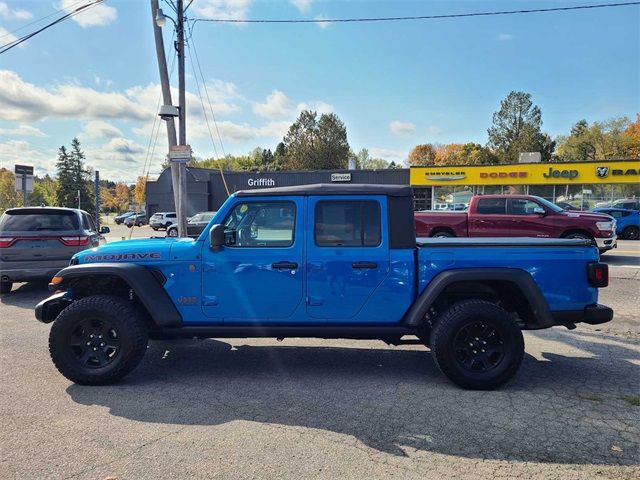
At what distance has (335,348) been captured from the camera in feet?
17.7

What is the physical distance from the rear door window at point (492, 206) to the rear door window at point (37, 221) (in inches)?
424

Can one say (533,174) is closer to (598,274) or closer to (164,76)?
(164,76)

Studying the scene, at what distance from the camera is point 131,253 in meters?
4.39

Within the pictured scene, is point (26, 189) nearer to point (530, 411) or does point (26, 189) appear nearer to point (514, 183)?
point (530, 411)

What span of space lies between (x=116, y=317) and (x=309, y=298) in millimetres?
1829

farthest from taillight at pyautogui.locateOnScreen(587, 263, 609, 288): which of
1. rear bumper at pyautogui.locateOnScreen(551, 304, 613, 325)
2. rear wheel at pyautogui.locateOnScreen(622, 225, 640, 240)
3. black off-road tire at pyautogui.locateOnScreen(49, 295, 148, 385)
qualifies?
rear wheel at pyautogui.locateOnScreen(622, 225, 640, 240)

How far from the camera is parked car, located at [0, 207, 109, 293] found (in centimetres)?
816

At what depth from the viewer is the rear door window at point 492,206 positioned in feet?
43.7

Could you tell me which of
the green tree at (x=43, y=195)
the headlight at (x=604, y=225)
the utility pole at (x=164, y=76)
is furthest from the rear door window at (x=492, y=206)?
the green tree at (x=43, y=195)

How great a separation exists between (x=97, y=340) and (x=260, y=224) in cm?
193

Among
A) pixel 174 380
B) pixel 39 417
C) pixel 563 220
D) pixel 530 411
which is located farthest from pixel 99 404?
pixel 563 220

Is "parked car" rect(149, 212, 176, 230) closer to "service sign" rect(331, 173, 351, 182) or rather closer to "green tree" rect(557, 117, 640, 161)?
"service sign" rect(331, 173, 351, 182)

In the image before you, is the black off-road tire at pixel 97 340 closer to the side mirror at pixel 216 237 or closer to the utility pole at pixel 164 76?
the side mirror at pixel 216 237

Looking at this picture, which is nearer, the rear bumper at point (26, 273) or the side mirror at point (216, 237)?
the side mirror at point (216, 237)
